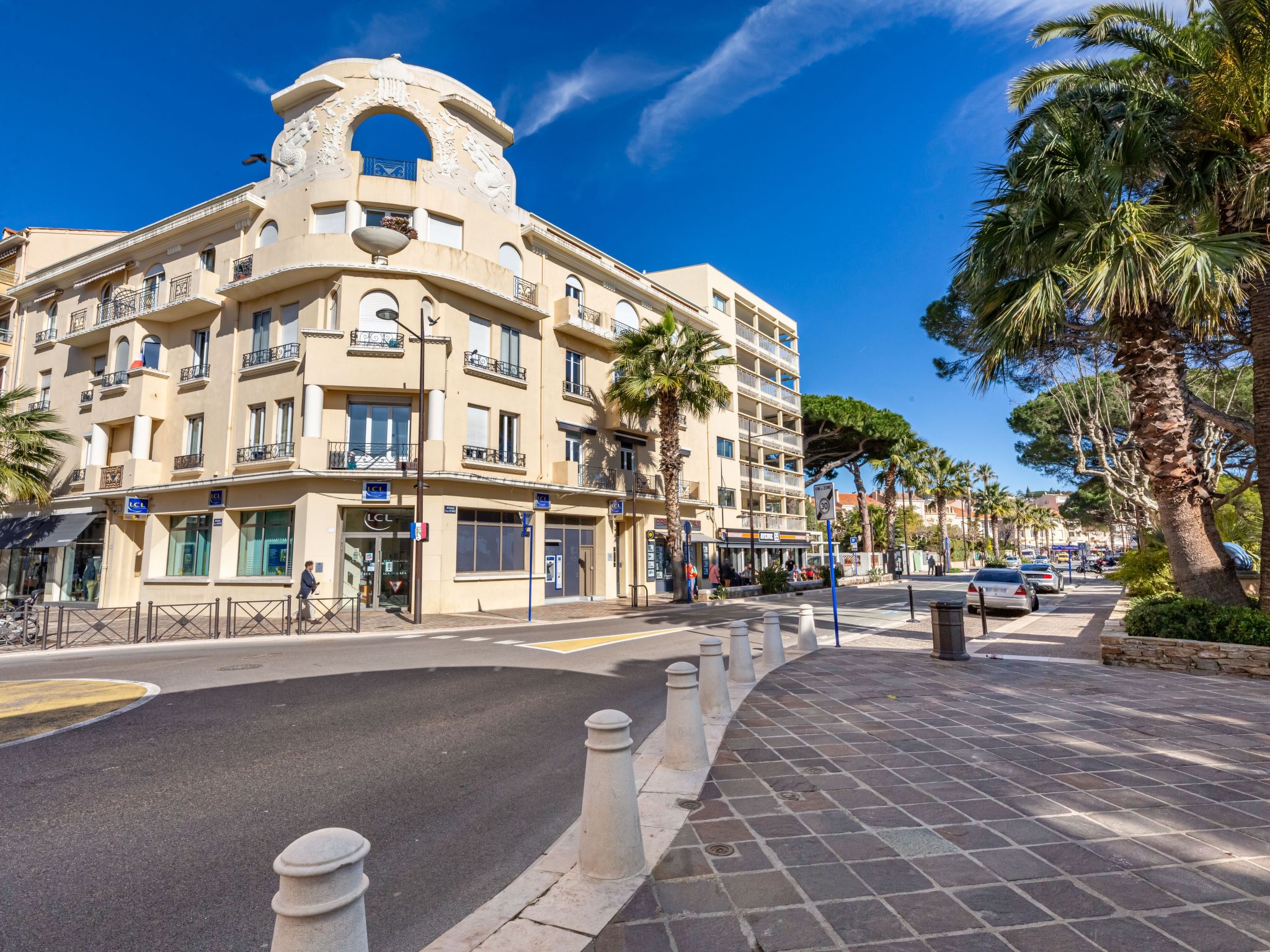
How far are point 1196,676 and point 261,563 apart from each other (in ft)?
76.4

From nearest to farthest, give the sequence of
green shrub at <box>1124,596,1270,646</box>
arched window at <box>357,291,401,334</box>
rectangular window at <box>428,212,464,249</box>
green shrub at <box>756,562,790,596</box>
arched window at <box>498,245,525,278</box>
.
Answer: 1. green shrub at <box>1124,596,1270,646</box>
2. arched window at <box>357,291,401,334</box>
3. rectangular window at <box>428,212,464,249</box>
4. arched window at <box>498,245,525,278</box>
5. green shrub at <box>756,562,790,596</box>

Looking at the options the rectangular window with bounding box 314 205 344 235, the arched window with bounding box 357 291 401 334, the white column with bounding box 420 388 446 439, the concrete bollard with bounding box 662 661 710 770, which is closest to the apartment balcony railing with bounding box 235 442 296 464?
the white column with bounding box 420 388 446 439

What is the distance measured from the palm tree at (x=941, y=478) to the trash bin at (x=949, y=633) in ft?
152

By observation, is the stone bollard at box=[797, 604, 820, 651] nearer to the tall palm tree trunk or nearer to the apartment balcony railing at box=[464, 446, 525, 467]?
the tall palm tree trunk

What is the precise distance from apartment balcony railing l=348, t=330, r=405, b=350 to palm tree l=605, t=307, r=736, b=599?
860 cm

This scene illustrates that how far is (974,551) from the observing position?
271ft

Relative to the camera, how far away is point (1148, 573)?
16344 millimetres

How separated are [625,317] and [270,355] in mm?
15059

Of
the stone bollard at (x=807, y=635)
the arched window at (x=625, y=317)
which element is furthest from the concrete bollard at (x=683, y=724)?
the arched window at (x=625, y=317)

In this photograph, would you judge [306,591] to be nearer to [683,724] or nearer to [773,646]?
[773,646]

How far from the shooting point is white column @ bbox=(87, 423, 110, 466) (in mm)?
24797

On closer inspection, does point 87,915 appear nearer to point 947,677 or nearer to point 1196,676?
point 947,677

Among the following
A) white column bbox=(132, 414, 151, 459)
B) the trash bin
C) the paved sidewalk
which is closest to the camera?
the paved sidewalk

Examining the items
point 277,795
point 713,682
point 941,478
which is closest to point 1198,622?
point 713,682
